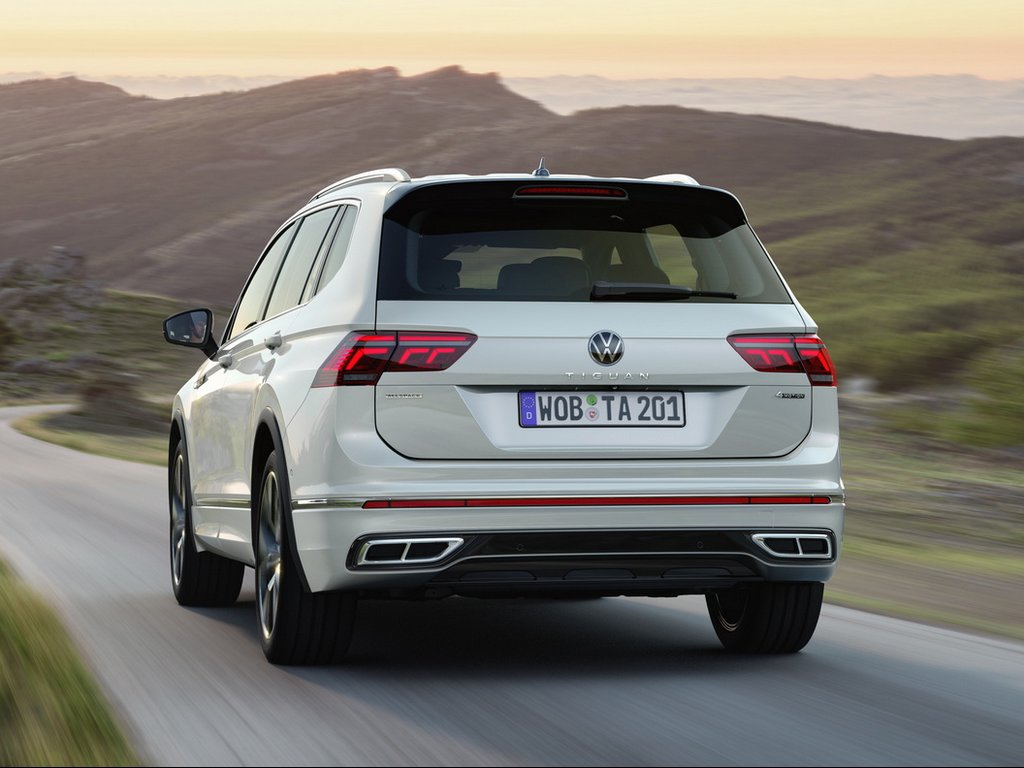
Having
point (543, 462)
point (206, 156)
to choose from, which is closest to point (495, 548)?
point (543, 462)

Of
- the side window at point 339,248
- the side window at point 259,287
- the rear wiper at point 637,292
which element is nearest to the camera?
the rear wiper at point 637,292

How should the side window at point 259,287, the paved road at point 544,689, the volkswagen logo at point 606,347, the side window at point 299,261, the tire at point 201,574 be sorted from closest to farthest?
the paved road at point 544,689 < the volkswagen logo at point 606,347 < the side window at point 299,261 < the side window at point 259,287 < the tire at point 201,574

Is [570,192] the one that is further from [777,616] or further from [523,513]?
[777,616]

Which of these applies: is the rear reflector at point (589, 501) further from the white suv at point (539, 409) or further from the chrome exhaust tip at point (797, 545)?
the chrome exhaust tip at point (797, 545)

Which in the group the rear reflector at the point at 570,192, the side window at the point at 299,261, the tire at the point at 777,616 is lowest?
the tire at the point at 777,616

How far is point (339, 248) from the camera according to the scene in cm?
643

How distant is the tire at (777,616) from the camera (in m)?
6.75

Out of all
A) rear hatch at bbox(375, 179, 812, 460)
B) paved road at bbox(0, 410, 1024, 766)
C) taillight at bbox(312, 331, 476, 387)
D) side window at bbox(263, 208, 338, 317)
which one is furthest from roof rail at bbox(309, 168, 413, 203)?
paved road at bbox(0, 410, 1024, 766)

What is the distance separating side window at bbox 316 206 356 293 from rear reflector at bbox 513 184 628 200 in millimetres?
659

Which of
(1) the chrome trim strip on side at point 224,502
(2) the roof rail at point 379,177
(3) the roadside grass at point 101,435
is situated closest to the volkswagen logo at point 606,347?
(2) the roof rail at point 379,177

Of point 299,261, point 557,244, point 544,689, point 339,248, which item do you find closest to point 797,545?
point 544,689

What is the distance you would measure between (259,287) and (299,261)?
0.88 meters

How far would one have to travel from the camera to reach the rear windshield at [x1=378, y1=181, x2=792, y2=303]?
5.99m

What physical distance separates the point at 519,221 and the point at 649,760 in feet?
7.15
